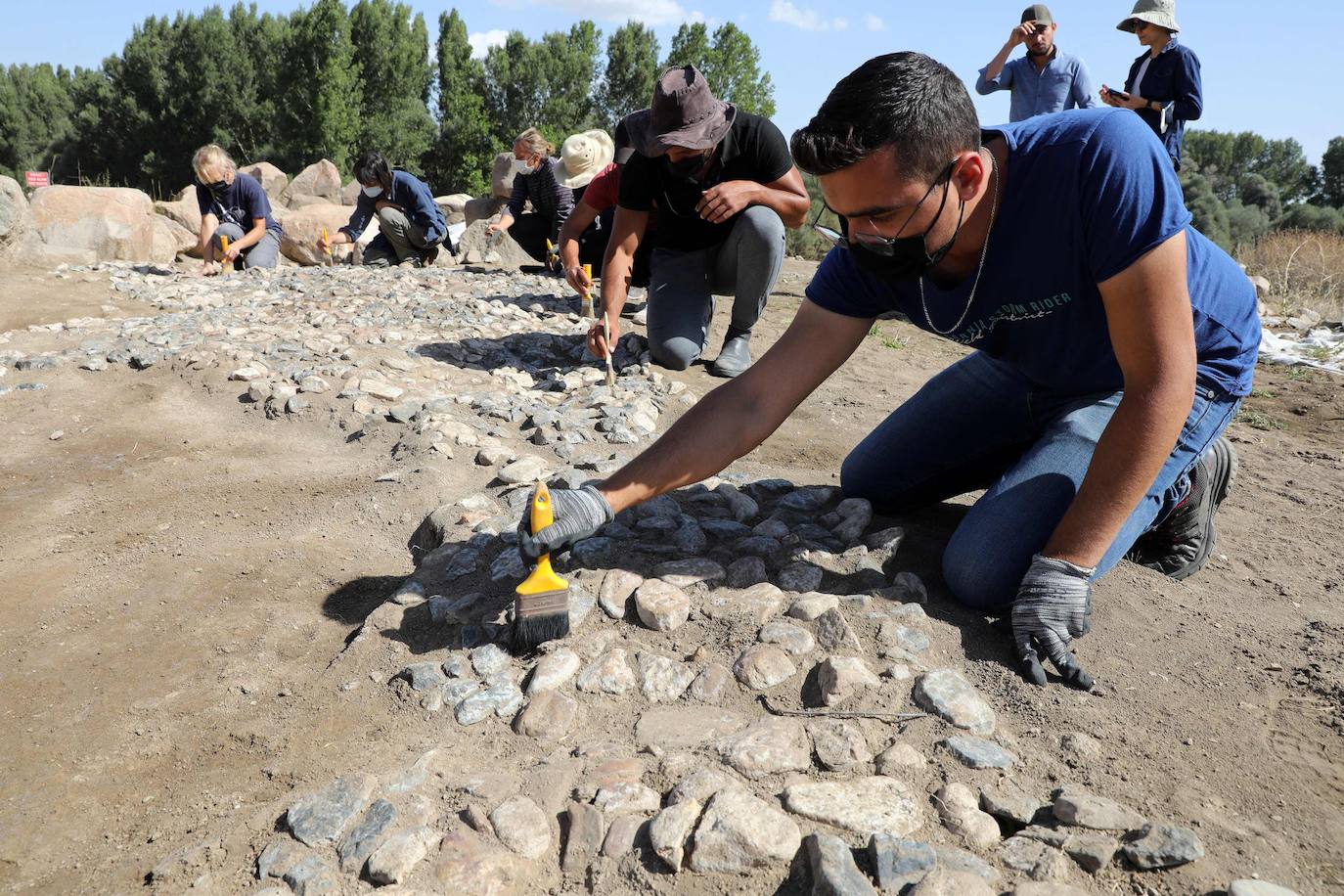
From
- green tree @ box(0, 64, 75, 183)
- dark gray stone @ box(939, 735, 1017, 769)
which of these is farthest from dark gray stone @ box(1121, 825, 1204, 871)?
green tree @ box(0, 64, 75, 183)

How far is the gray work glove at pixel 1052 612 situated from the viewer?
6.27 ft

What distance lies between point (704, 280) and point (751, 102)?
2861 cm

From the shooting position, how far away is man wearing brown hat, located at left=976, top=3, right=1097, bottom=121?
527cm

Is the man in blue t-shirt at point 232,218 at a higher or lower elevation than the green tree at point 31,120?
lower

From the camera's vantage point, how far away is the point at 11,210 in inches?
318

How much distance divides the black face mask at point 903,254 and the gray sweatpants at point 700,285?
2.21m

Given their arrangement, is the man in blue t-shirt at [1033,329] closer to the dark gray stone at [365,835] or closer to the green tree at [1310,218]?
the dark gray stone at [365,835]

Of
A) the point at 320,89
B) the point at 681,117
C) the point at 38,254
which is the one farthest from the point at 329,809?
the point at 320,89

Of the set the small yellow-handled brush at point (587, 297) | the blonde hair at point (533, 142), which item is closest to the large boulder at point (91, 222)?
the blonde hair at point (533, 142)

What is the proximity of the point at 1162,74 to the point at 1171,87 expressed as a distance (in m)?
0.08

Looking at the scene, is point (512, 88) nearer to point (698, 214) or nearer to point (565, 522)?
point (698, 214)

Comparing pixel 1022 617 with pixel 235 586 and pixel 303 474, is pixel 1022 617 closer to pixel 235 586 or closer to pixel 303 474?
pixel 235 586

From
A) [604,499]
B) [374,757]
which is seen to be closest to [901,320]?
[604,499]

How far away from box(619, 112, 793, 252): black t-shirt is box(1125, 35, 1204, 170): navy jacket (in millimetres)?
2210
